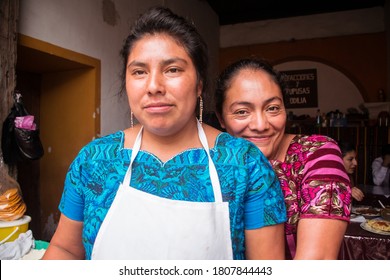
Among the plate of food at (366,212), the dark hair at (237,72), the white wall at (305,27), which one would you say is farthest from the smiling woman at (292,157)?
the white wall at (305,27)

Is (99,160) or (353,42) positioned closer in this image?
(99,160)

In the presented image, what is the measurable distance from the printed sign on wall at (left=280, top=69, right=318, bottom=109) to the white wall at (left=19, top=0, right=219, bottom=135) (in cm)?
338

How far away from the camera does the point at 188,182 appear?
3.04 feet

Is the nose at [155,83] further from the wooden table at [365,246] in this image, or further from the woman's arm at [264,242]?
the wooden table at [365,246]

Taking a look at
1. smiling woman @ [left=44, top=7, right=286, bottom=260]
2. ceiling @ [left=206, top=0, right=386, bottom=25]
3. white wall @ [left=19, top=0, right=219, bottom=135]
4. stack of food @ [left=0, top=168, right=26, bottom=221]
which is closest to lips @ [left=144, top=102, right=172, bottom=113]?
smiling woman @ [left=44, top=7, right=286, bottom=260]

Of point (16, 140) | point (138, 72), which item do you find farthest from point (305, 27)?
point (138, 72)

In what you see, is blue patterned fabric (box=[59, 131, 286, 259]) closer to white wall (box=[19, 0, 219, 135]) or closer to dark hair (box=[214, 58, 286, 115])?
dark hair (box=[214, 58, 286, 115])

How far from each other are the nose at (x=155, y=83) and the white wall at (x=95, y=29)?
1.82 metres

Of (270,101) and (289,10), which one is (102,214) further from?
(289,10)

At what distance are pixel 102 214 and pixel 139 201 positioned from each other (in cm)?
12

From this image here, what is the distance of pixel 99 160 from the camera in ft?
3.26

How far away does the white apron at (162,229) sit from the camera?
0.88 metres
